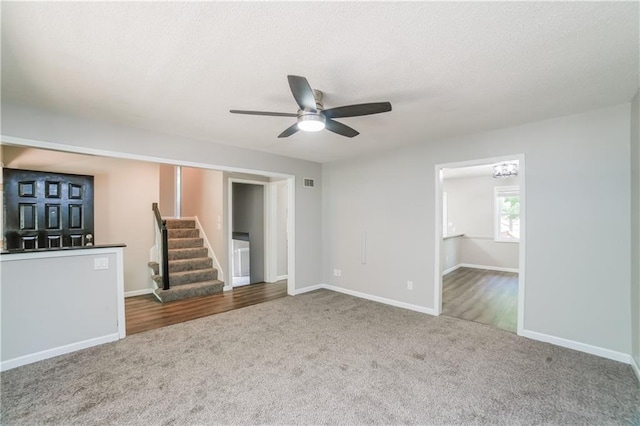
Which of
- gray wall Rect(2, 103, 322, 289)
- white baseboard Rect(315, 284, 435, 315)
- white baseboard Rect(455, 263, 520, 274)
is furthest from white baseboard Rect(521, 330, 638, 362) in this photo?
white baseboard Rect(455, 263, 520, 274)

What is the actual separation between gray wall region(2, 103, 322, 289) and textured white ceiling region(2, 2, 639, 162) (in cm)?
17

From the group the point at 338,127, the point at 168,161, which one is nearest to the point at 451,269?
the point at 338,127

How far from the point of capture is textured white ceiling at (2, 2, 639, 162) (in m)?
1.51

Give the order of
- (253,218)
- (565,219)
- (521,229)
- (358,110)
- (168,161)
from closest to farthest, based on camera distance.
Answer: (358,110)
(565,219)
(521,229)
(168,161)
(253,218)

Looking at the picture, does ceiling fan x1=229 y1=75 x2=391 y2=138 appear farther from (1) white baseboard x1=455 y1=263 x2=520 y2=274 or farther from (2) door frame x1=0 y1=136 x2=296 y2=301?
(1) white baseboard x1=455 y1=263 x2=520 y2=274

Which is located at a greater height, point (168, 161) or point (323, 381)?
point (168, 161)

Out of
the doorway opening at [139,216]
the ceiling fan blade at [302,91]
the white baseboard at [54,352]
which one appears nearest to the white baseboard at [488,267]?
the doorway opening at [139,216]

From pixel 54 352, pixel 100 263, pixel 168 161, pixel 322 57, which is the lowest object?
pixel 54 352

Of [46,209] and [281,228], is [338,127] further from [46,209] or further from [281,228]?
[46,209]

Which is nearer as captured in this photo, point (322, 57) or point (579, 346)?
point (322, 57)

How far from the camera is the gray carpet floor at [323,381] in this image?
199cm

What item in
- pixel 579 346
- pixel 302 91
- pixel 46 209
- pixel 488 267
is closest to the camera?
pixel 302 91

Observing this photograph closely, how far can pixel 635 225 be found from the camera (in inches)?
102

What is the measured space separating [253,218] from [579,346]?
→ 5.79 m
